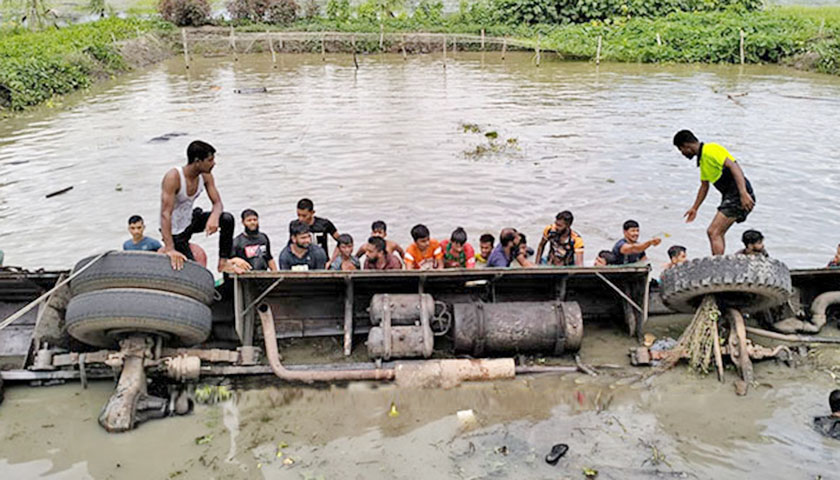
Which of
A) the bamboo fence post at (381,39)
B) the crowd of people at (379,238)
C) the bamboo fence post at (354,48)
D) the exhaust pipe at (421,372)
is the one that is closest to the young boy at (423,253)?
the crowd of people at (379,238)

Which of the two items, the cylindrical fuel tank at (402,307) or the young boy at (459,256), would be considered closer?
the cylindrical fuel tank at (402,307)

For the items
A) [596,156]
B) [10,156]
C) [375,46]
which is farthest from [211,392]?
[375,46]

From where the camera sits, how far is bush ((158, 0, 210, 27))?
152 ft

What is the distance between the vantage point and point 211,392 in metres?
6.46

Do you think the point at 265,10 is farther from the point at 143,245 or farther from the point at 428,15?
the point at 143,245

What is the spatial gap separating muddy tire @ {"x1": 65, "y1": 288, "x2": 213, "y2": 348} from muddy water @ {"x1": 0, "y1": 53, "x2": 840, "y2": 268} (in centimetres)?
554

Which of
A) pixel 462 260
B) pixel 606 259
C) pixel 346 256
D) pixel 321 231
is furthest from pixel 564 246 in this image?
pixel 321 231

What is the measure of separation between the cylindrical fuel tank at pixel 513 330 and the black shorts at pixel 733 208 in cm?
227

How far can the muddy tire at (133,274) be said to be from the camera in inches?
243

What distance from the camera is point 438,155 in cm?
1767

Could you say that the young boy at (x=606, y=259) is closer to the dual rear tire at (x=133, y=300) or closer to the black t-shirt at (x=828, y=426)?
the black t-shirt at (x=828, y=426)

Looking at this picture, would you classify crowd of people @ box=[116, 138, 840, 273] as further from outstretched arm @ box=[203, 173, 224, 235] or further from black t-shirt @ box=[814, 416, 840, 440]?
black t-shirt @ box=[814, 416, 840, 440]

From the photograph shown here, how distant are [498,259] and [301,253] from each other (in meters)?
2.37

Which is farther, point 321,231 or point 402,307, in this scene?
point 321,231
